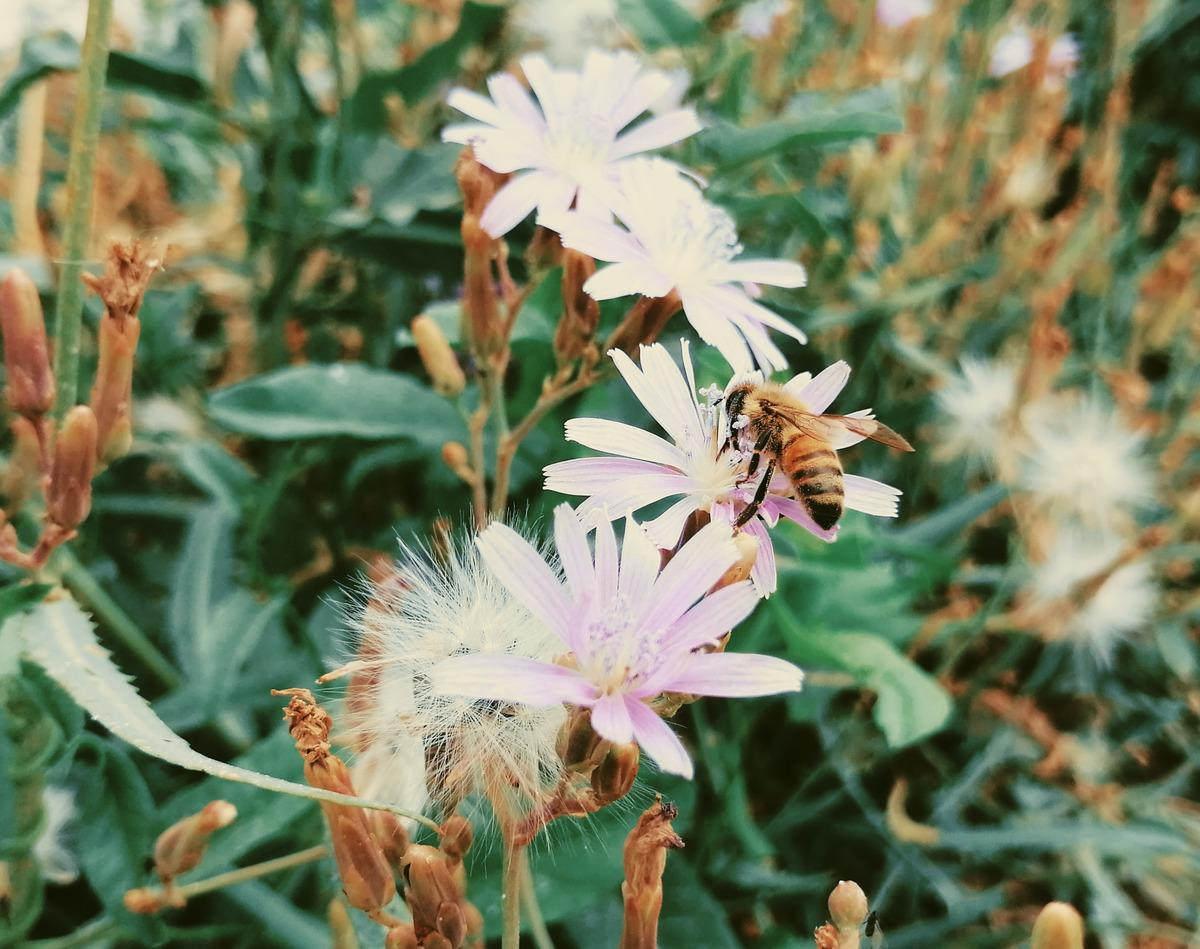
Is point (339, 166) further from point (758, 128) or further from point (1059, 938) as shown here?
point (1059, 938)

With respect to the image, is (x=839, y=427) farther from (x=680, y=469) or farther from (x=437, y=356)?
(x=437, y=356)

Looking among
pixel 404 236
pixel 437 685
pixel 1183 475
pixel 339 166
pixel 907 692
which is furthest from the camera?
pixel 1183 475

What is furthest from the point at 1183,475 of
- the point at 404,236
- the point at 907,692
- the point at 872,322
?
the point at 404,236

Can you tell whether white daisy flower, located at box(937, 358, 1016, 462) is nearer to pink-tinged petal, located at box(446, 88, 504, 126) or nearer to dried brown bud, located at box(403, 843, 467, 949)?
pink-tinged petal, located at box(446, 88, 504, 126)

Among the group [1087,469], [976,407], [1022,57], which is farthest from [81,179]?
[1022,57]

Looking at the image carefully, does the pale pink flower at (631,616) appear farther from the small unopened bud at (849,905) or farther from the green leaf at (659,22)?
the green leaf at (659,22)

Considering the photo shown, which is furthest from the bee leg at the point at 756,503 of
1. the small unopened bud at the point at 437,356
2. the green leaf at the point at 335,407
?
the green leaf at the point at 335,407
